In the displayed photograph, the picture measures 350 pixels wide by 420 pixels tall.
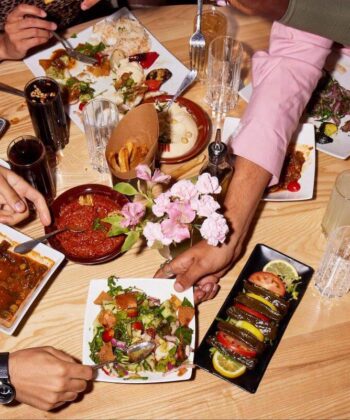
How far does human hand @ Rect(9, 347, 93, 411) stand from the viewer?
128 cm

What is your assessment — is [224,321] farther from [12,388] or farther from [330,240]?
[12,388]

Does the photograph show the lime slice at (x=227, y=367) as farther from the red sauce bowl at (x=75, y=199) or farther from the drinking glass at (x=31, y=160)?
the drinking glass at (x=31, y=160)

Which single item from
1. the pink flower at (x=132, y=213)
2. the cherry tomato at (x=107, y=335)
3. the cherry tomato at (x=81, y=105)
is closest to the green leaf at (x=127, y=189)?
the pink flower at (x=132, y=213)

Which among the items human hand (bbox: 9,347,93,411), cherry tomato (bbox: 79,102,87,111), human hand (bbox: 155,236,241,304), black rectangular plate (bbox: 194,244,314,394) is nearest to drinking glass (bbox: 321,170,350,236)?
black rectangular plate (bbox: 194,244,314,394)

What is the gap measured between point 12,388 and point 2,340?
0.18 m

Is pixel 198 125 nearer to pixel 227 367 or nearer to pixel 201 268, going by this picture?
pixel 201 268

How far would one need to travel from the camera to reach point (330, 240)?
1.47 metres

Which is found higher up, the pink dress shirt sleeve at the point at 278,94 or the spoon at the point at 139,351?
the pink dress shirt sleeve at the point at 278,94

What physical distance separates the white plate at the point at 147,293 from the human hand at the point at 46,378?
5 centimetres

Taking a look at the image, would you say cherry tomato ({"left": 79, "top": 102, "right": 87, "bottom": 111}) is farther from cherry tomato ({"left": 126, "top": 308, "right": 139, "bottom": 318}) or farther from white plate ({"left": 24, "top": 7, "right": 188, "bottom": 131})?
cherry tomato ({"left": 126, "top": 308, "right": 139, "bottom": 318})

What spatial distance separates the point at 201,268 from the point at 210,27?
3.65ft

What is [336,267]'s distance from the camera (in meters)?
1.50

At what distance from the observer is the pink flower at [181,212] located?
3.98 feet

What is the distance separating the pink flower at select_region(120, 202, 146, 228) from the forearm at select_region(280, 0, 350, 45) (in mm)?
655
